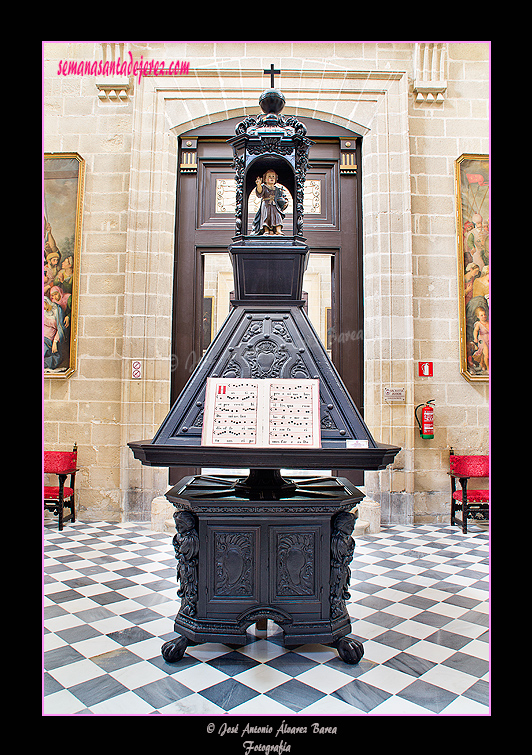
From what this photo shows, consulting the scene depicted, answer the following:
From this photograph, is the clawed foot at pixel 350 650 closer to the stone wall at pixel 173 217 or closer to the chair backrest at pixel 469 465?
the stone wall at pixel 173 217

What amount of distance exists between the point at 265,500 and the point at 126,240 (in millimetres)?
4564

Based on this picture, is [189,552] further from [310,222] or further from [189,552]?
[310,222]

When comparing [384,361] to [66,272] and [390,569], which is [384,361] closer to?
[390,569]

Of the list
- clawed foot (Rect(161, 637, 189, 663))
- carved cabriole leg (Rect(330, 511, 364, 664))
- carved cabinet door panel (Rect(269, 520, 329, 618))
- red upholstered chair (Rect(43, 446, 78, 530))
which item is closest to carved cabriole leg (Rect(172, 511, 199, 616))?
clawed foot (Rect(161, 637, 189, 663))

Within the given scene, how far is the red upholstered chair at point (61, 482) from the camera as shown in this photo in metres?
5.44

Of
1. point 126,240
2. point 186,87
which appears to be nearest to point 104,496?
point 126,240

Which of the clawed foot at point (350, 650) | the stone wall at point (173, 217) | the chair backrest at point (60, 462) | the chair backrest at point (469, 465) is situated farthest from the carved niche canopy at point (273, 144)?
the chair backrest at point (469, 465)

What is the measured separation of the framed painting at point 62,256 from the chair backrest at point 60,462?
98 centimetres

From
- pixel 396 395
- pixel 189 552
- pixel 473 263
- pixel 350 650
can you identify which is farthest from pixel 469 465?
pixel 189 552

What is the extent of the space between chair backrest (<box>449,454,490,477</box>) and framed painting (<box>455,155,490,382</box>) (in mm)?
989

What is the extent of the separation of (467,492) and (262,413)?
404 cm

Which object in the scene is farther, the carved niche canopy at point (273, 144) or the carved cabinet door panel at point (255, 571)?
the carved niche canopy at point (273, 144)

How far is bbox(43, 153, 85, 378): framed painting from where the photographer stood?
6.02 metres

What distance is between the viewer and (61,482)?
5.47 metres
